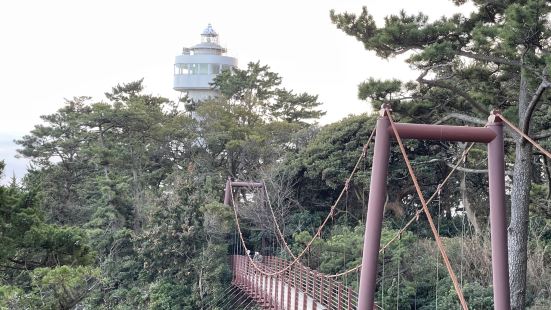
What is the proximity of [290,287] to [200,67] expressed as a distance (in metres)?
22.9

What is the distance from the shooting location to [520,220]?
7.18 meters

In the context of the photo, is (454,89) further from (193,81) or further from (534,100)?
(193,81)

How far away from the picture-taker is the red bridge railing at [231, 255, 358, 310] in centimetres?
797

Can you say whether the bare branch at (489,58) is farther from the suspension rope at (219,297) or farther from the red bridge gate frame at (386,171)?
the suspension rope at (219,297)

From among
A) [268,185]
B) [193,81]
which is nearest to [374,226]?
[268,185]

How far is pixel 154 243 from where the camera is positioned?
1362 cm

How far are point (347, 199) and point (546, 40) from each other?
338 inches

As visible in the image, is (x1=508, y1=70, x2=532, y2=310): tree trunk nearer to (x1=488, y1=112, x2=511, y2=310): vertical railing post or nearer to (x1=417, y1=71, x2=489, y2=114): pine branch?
(x1=417, y1=71, x2=489, y2=114): pine branch

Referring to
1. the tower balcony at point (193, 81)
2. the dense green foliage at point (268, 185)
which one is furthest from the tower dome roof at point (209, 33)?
the dense green foliage at point (268, 185)

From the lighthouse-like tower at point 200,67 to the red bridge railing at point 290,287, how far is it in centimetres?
1737

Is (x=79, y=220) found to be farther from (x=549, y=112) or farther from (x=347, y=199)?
(x=549, y=112)

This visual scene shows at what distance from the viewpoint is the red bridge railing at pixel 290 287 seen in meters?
7.97

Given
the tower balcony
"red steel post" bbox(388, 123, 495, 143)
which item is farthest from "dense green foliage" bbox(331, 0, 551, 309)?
the tower balcony

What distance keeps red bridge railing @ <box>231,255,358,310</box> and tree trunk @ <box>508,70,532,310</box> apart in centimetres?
175
